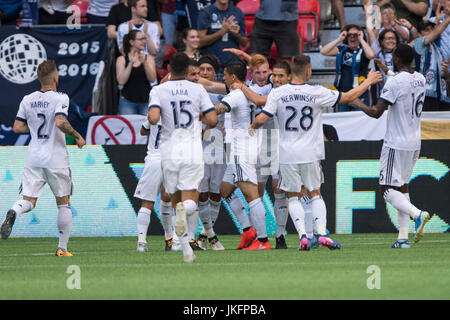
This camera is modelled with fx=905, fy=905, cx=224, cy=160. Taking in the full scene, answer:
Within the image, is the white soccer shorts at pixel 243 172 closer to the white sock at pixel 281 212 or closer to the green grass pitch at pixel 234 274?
the white sock at pixel 281 212

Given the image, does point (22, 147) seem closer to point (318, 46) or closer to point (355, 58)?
point (355, 58)

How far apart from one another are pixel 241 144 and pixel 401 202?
6.87 ft

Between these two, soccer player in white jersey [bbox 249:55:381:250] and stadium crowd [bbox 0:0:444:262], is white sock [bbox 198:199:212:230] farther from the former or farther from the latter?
soccer player in white jersey [bbox 249:55:381:250]

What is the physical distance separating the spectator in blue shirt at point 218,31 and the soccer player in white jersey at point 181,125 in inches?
290

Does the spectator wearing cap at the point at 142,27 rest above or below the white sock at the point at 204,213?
above

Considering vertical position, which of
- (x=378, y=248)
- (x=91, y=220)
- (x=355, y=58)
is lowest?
(x=91, y=220)

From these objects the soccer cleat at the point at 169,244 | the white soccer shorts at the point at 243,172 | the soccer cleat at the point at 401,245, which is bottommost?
the soccer cleat at the point at 169,244

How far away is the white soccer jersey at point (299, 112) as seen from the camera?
10508mm

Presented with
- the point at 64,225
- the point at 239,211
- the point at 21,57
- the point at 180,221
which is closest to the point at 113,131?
the point at 21,57

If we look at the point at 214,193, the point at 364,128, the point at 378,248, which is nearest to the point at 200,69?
the point at 214,193

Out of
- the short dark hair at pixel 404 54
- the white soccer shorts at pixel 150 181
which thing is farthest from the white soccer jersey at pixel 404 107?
→ the white soccer shorts at pixel 150 181

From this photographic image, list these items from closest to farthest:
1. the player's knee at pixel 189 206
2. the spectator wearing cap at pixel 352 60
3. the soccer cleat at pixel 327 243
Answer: the player's knee at pixel 189 206
the soccer cleat at pixel 327 243
the spectator wearing cap at pixel 352 60
